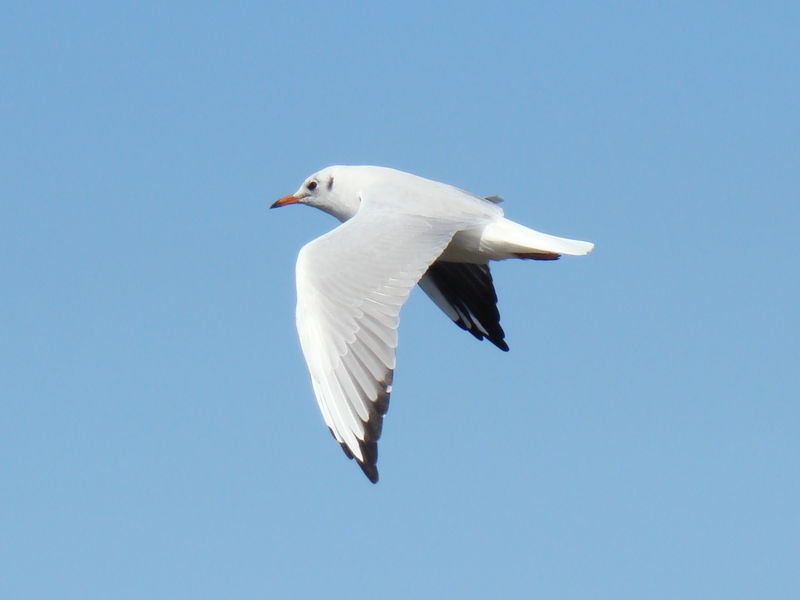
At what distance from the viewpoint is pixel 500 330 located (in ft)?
32.0

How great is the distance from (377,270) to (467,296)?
6.55ft

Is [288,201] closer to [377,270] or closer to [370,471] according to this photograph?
[377,270]

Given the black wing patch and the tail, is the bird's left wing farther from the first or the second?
the black wing patch

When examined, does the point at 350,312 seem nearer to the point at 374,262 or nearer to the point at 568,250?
the point at 374,262

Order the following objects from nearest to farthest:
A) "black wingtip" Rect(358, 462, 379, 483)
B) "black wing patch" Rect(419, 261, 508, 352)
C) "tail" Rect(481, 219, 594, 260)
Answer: "black wingtip" Rect(358, 462, 379, 483) < "tail" Rect(481, 219, 594, 260) < "black wing patch" Rect(419, 261, 508, 352)

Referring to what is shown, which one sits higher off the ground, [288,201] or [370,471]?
[288,201]

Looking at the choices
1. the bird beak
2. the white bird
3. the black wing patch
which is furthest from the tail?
the bird beak

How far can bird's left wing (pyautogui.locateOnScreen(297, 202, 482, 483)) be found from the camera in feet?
23.4

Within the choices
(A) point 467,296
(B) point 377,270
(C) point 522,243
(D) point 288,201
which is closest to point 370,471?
(B) point 377,270

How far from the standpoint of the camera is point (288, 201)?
990cm

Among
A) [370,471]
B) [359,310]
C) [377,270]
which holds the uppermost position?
[377,270]

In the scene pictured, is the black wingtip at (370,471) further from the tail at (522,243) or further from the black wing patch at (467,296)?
the black wing patch at (467,296)

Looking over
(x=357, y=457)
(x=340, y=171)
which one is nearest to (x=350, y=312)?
(x=357, y=457)

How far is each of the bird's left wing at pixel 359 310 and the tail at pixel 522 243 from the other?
298 millimetres
